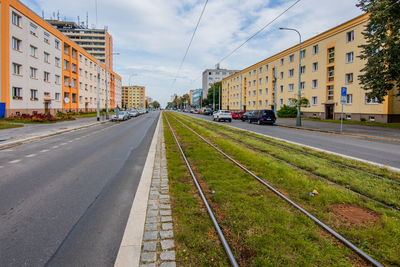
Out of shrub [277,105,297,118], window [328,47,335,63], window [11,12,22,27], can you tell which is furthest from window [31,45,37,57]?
window [328,47,335,63]

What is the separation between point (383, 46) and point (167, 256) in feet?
81.5

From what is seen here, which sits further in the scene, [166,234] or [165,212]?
[165,212]

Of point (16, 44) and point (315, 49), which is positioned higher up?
point (315, 49)

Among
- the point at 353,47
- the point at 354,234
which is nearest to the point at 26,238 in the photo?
the point at 354,234

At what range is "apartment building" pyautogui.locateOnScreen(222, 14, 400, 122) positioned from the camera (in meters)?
28.6

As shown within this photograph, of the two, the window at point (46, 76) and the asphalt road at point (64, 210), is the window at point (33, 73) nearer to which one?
the window at point (46, 76)

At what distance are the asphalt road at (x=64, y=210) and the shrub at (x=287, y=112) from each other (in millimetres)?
38655

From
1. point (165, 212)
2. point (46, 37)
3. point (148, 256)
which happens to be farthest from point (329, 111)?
point (46, 37)

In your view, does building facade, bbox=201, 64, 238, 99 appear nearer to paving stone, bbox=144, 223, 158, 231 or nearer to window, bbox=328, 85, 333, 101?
window, bbox=328, 85, 333, 101

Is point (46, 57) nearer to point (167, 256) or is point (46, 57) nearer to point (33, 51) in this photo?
point (33, 51)

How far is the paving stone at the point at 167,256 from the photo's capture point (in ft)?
8.87

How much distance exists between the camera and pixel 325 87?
1387 inches

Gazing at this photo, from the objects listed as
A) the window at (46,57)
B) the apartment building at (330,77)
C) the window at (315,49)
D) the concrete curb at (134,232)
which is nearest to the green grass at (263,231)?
the concrete curb at (134,232)

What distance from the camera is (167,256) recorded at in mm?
2758
